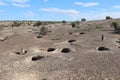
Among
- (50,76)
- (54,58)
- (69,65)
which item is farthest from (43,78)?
(54,58)

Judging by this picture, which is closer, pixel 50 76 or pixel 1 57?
pixel 50 76

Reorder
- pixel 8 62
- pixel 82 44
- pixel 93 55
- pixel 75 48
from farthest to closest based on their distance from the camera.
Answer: pixel 82 44 → pixel 75 48 → pixel 93 55 → pixel 8 62

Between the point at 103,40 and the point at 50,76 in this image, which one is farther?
the point at 103,40

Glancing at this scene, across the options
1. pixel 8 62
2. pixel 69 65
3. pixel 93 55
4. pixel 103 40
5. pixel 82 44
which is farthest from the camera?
pixel 103 40

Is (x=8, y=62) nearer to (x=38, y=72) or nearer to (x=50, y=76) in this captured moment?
(x=38, y=72)

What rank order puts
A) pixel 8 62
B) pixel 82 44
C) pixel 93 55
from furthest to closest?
1. pixel 82 44
2. pixel 93 55
3. pixel 8 62

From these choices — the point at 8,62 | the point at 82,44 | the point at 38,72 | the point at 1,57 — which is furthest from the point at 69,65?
the point at 82,44

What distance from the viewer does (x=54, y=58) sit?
105 feet

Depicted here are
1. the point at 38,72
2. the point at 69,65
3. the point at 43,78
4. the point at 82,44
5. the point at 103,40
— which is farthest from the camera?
the point at 103,40

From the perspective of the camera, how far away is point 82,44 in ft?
136

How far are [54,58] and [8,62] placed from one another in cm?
565

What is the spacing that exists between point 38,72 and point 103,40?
69.9 ft

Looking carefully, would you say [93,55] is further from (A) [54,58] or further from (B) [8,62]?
(B) [8,62]

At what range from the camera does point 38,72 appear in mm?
26219
